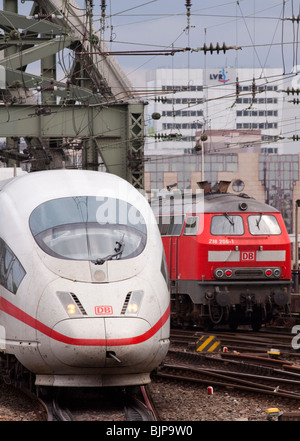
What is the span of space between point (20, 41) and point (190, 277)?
8.79 m

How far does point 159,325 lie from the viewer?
10.9 meters

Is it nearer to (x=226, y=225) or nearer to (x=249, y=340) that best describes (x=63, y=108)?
(x=226, y=225)

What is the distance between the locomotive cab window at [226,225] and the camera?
2083 cm

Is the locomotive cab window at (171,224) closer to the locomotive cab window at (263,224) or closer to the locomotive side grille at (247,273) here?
the locomotive side grille at (247,273)

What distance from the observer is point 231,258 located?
20688mm

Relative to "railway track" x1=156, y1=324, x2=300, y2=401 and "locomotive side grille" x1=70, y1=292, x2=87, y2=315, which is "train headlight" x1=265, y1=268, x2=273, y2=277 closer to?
"railway track" x1=156, y1=324, x2=300, y2=401

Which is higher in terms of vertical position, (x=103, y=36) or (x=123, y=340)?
(x=103, y=36)

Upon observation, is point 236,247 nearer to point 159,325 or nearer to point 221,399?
point 221,399

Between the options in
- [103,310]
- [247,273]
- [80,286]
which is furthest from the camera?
[247,273]

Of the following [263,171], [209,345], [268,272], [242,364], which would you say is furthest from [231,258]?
[263,171]

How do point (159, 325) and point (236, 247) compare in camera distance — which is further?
point (236, 247)

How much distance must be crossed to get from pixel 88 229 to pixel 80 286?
955mm

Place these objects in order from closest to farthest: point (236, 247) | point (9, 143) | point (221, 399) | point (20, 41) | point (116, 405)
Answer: point (116, 405) → point (221, 399) → point (236, 247) → point (20, 41) → point (9, 143)
